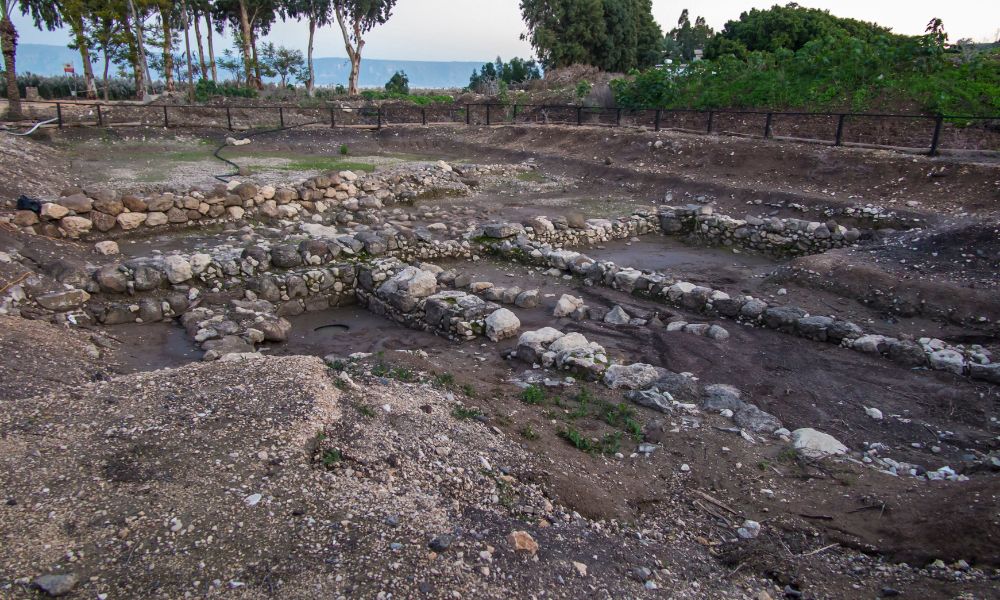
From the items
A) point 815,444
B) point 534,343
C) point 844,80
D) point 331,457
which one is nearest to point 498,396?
point 534,343

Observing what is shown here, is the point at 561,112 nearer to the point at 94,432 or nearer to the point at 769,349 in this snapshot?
the point at 769,349

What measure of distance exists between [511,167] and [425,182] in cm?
447

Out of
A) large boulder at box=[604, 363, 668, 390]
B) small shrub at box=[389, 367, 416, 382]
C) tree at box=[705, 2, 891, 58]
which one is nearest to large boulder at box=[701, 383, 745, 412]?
large boulder at box=[604, 363, 668, 390]

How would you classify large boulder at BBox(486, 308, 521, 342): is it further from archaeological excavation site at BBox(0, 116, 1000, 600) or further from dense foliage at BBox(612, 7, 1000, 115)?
dense foliage at BBox(612, 7, 1000, 115)

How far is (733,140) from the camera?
16.7 m

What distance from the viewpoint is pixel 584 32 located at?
3928 cm

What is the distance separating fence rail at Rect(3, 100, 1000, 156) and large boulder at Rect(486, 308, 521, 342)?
1079cm

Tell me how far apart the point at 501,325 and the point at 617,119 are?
15781mm

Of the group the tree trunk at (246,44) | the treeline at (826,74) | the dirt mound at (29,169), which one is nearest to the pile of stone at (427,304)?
the dirt mound at (29,169)

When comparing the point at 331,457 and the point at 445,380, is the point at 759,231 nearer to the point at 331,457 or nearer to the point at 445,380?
the point at 445,380

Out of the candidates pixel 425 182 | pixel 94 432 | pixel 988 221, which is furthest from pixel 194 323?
pixel 988 221

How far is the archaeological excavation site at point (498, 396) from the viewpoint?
312 centimetres

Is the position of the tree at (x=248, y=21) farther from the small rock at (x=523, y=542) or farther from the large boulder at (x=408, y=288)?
the small rock at (x=523, y=542)

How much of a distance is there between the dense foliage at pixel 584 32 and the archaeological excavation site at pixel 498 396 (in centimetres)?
2993
